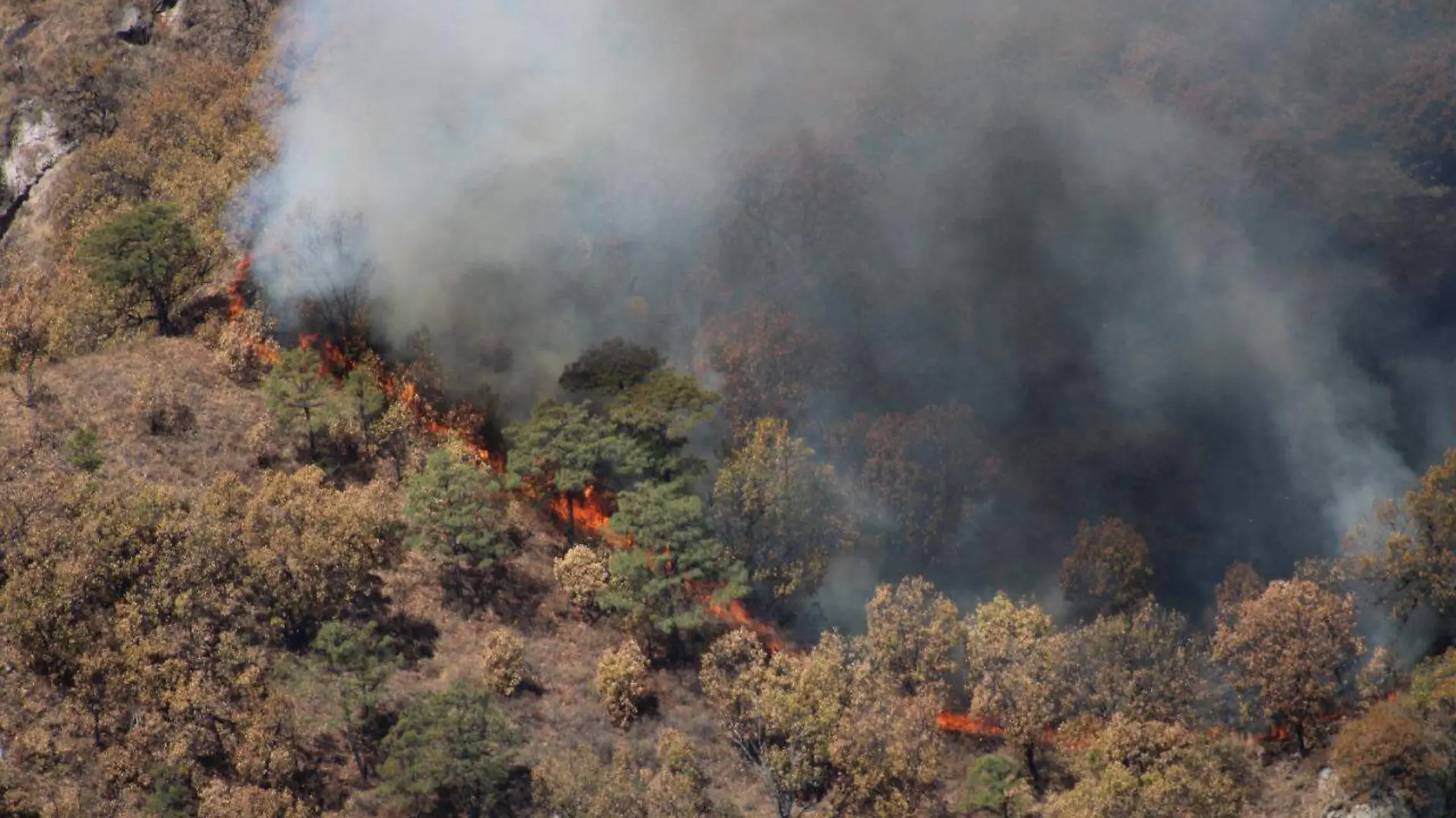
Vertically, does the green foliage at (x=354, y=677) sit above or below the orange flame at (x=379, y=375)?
below

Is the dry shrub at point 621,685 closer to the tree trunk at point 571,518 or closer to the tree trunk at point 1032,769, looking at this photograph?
the tree trunk at point 571,518

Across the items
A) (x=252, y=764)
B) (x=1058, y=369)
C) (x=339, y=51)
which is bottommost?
(x=252, y=764)

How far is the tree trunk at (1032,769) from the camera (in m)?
74.1

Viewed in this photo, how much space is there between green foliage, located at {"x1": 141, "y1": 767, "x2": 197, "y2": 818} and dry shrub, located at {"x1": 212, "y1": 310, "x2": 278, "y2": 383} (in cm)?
2891

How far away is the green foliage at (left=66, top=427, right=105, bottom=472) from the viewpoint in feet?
247

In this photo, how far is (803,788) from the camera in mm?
71375

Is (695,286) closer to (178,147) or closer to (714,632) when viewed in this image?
(714,632)

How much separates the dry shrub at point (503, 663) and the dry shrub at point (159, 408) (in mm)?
20439

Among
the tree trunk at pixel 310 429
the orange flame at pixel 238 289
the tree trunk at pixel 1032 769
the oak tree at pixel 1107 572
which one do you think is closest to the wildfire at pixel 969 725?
the tree trunk at pixel 1032 769

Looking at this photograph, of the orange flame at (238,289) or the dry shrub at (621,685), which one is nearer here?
the dry shrub at (621,685)

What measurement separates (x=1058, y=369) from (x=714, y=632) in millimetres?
28195

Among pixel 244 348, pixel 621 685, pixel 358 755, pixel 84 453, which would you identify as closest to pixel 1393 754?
pixel 621 685

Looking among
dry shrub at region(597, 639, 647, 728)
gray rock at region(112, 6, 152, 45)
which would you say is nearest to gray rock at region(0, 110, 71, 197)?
gray rock at region(112, 6, 152, 45)

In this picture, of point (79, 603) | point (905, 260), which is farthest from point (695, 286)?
point (79, 603)
